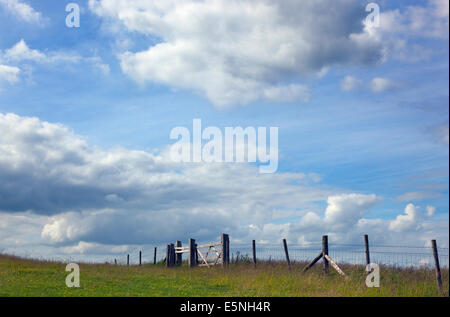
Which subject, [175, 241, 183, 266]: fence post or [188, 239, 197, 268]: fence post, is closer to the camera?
[188, 239, 197, 268]: fence post

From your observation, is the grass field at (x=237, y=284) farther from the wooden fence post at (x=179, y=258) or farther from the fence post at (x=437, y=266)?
the wooden fence post at (x=179, y=258)

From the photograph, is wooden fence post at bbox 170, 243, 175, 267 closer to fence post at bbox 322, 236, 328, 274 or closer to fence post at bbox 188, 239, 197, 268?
fence post at bbox 188, 239, 197, 268

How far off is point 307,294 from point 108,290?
890 centimetres

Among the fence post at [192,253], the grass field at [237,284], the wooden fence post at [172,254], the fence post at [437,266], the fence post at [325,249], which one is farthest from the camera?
the wooden fence post at [172,254]

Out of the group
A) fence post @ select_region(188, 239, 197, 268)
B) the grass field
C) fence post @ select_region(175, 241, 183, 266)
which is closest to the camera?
the grass field

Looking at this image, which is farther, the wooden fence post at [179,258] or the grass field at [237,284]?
the wooden fence post at [179,258]

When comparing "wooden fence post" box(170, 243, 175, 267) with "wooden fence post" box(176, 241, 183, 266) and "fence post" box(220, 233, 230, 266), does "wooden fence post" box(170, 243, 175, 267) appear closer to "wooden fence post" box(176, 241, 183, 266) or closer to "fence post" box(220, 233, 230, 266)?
"wooden fence post" box(176, 241, 183, 266)

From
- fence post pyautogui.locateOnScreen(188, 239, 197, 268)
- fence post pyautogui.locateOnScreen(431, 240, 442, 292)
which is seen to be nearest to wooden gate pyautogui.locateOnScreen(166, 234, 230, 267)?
fence post pyautogui.locateOnScreen(188, 239, 197, 268)

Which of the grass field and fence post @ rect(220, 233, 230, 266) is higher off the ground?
fence post @ rect(220, 233, 230, 266)

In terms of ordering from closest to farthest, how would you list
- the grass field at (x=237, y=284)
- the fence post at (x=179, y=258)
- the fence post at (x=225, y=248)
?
the grass field at (x=237, y=284) < the fence post at (x=225, y=248) < the fence post at (x=179, y=258)

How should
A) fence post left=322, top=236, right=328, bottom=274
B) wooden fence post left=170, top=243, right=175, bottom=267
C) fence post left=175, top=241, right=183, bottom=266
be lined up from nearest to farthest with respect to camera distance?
fence post left=322, top=236, right=328, bottom=274 < wooden fence post left=170, top=243, right=175, bottom=267 < fence post left=175, top=241, right=183, bottom=266

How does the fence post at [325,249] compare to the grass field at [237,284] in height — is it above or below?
above

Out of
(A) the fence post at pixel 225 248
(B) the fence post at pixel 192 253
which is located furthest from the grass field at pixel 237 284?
(B) the fence post at pixel 192 253

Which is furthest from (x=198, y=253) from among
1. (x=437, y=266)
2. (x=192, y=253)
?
(x=437, y=266)
